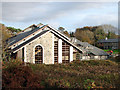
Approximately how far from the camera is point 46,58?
20.2 m

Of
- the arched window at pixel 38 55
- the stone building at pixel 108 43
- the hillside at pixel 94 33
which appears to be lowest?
the arched window at pixel 38 55

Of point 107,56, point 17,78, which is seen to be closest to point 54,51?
point 17,78

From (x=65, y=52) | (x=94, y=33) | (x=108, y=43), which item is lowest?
(x=65, y=52)

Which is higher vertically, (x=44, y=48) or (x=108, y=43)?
(x=108, y=43)

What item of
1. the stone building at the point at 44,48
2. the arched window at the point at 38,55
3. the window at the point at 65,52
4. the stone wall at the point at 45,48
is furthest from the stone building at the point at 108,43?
the arched window at the point at 38,55

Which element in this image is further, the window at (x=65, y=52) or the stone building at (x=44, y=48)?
the window at (x=65, y=52)

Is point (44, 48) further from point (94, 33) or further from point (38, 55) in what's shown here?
point (94, 33)

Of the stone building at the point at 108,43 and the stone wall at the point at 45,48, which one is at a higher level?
the stone building at the point at 108,43

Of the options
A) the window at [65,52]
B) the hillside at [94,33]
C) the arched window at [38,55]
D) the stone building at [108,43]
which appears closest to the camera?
the arched window at [38,55]

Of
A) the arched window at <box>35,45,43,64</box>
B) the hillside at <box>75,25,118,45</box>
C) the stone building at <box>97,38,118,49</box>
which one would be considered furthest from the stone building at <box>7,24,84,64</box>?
the stone building at <box>97,38,118,49</box>

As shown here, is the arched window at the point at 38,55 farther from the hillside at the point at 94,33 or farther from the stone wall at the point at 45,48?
the hillside at the point at 94,33

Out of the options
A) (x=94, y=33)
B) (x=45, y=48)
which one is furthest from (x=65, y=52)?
(x=94, y=33)

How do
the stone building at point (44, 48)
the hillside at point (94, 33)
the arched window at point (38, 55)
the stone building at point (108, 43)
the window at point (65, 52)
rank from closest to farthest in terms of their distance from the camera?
1. the stone building at point (44, 48)
2. the arched window at point (38, 55)
3. the window at point (65, 52)
4. the hillside at point (94, 33)
5. the stone building at point (108, 43)

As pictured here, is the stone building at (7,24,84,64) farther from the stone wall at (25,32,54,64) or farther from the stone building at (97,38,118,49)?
the stone building at (97,38,118,49)
